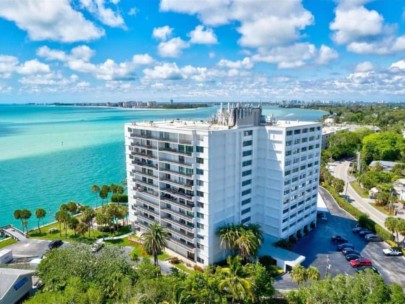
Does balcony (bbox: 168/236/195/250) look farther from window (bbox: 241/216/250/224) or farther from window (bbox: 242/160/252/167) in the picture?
window (bbox: 242/160/252/167)

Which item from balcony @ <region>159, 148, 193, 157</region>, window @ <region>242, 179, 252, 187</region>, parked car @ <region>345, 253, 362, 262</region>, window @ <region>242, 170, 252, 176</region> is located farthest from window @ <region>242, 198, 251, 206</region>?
parked car @ <region>345, 253, 362, 262</region>

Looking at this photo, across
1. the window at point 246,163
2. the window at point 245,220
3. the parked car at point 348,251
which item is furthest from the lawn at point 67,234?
the parked car at point 348,251

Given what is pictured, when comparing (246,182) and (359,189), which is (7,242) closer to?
(246,182)

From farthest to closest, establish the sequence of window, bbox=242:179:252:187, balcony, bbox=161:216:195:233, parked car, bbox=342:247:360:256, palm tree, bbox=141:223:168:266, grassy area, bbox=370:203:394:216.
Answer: grassy area, bbox=370:203:394:216
parked car, bbox=342:247:360:256
window, bbox=242:179:252:187
balcony, bbox=161:216:195:233
palm tree, bbox=141:223:168:266

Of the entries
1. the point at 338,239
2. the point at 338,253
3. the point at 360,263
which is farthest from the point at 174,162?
the point at 338,239

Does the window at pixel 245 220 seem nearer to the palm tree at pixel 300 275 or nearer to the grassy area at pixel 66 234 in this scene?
the palm tree at pixel 300 275

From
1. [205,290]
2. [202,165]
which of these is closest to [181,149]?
[202,165]

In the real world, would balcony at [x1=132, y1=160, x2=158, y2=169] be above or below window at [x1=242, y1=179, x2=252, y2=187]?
above
